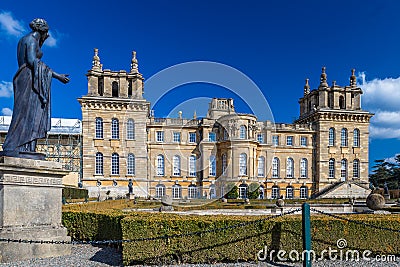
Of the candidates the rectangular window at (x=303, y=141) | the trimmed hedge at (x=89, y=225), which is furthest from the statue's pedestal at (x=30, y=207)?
the rectangular window at (x=303, y=141)

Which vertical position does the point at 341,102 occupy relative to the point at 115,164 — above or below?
above

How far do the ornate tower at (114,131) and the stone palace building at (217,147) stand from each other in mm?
104

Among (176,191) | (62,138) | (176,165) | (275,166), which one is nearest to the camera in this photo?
(176,191)

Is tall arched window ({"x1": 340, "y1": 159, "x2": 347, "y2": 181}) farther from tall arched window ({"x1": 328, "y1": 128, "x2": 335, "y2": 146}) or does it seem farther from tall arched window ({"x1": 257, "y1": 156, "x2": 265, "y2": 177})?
tall arched window ({"x1": 257, "y1": 156, "x2": 265, "y2": 177})

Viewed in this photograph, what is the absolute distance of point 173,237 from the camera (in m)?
6.21

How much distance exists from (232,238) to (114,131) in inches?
1177

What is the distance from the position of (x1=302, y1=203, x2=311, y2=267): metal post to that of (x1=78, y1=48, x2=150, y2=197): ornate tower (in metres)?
29.4

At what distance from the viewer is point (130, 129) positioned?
3494cm

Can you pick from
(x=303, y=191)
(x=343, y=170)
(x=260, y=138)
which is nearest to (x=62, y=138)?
(x=260, y=138)

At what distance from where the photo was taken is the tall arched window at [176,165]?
37.1 metres

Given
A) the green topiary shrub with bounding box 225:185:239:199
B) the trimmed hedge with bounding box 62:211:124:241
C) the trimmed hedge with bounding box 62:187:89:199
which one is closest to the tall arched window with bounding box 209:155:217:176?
the green topiary shrub with bounding box 225:185:239:199

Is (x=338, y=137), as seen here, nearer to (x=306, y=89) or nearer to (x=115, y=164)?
(x=306, y=89)

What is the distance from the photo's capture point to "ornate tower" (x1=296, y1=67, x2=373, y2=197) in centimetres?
3925

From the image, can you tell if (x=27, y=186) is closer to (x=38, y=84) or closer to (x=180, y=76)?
(x=38, y=84)
